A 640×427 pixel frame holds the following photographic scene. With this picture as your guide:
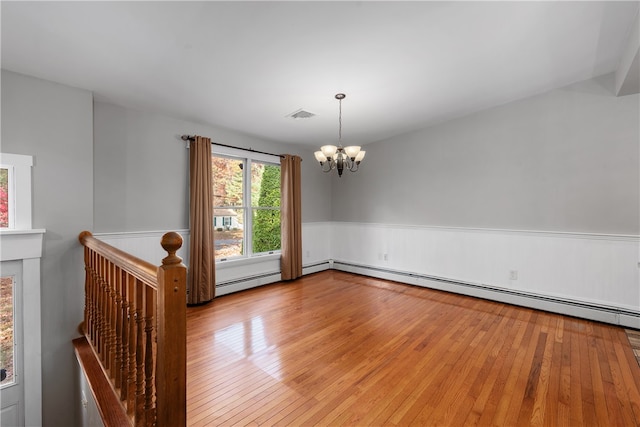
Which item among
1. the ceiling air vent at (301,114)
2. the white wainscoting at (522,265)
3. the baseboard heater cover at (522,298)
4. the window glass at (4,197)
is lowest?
the baseboard heater cover at (522,298)

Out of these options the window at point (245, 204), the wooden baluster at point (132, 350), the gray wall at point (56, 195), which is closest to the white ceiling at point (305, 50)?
the gray wall at point (56, 195)

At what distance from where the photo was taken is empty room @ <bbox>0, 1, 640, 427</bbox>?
6.03 ft

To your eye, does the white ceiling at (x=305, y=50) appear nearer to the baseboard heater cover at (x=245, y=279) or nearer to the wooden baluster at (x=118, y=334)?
the wooden baluster at (x=118, y=334)

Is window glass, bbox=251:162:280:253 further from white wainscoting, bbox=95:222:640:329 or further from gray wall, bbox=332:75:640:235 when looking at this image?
gray wall, bbox=332:75:640:235

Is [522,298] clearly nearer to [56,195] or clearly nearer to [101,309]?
[101,309]

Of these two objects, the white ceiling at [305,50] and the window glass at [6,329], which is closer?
the white ceiling at [305,50]

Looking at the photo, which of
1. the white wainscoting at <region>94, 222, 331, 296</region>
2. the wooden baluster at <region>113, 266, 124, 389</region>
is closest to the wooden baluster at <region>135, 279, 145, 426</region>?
the wooden baluster at <region>113, 266, 124, 389</region>

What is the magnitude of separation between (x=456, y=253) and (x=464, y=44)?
293 centimetres

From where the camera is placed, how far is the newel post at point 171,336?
1080 millimetres

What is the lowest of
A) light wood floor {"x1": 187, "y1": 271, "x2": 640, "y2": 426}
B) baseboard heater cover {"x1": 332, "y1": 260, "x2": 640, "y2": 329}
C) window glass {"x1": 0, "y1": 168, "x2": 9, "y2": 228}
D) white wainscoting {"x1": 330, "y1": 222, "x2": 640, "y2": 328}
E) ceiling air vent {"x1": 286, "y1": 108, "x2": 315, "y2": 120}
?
light wood floor {"x1": 187, "y1": 271, "x2": 640, "y2": 426}

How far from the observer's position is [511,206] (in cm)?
382

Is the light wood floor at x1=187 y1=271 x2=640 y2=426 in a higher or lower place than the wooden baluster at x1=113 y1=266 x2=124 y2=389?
lower

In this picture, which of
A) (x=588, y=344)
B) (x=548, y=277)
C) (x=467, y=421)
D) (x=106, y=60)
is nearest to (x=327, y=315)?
(x=467, y=421)

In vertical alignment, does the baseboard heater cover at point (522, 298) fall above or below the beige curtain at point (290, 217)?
below
